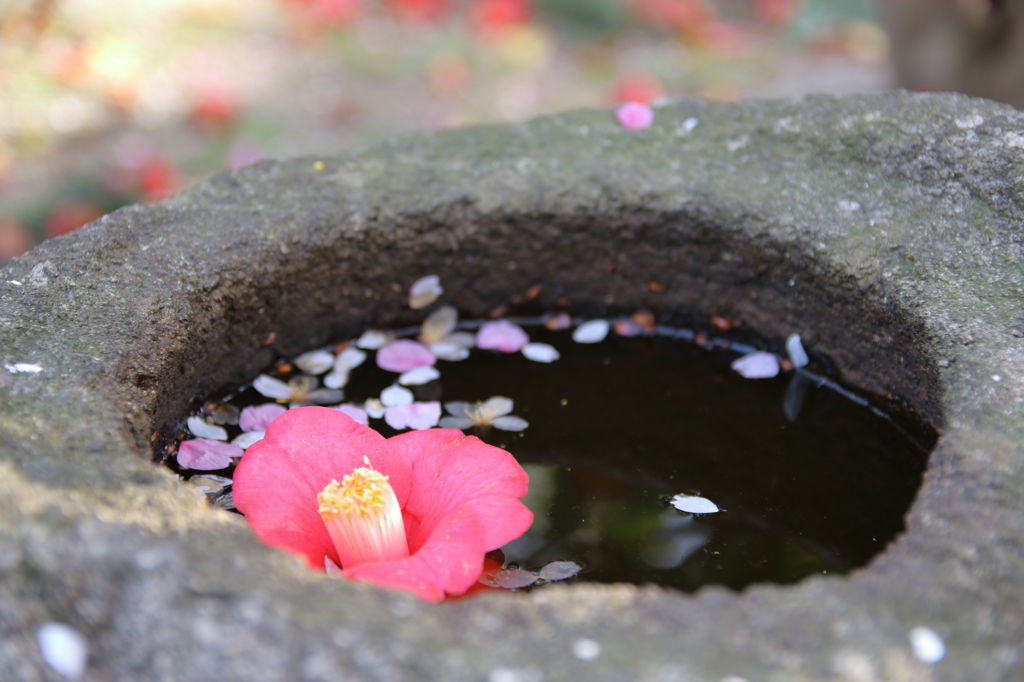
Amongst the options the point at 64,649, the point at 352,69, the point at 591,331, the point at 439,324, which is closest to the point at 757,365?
the point at 591,331

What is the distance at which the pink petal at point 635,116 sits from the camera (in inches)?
56.5

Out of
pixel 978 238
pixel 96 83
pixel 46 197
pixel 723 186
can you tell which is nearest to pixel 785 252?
pixel 723 186

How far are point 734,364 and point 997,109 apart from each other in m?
0.56

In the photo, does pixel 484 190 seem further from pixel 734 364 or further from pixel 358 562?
pixel 358 562

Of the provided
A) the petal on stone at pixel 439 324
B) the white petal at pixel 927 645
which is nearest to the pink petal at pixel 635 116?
the petal on stone at pixel 439 324

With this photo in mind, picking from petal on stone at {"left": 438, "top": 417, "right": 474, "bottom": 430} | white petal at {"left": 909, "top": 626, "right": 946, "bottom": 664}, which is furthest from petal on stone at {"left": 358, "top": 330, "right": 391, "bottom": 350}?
white petal at {"left": 909, "top": 626, "right": 946, "bottom": 664}

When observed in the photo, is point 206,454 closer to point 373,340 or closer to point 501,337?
point 373,340

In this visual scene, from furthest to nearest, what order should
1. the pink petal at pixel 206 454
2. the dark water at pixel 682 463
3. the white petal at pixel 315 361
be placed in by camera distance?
the white petal at pixel 315 361
the pink petal at pixel 206 454
the dark water at pixel 682 463

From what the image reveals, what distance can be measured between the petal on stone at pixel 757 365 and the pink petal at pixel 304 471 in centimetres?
57

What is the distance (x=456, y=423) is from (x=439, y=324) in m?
0.23

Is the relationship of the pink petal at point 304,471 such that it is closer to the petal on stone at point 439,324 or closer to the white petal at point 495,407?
the white petal at point 495,407

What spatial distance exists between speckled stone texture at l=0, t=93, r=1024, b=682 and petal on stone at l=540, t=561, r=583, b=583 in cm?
1

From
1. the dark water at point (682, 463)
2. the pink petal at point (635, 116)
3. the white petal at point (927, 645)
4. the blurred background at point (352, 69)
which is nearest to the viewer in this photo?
the white petal at point (927, 645)

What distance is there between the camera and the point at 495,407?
1.17 metres
